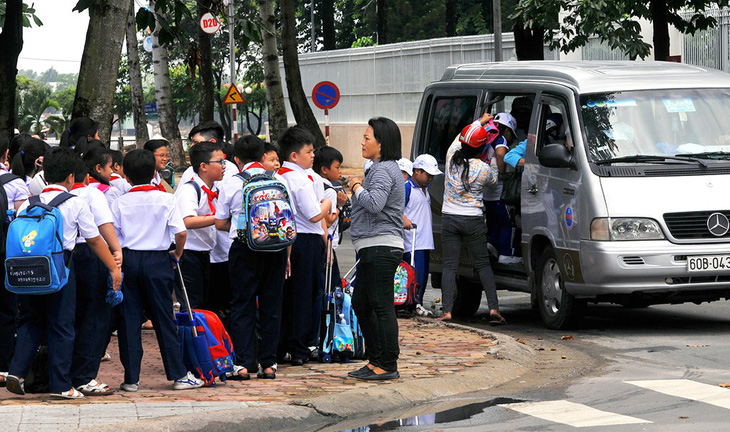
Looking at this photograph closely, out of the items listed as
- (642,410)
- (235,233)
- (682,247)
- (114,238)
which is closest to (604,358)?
(682,247)

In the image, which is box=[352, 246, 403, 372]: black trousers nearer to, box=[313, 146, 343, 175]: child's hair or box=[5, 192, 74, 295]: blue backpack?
box=[313, 146, 343, 175]: child's hair

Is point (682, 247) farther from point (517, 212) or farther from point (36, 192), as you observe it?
point (36, 192)

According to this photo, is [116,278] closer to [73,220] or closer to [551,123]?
[73,220]

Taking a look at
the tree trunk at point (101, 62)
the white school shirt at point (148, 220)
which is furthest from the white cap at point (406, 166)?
the white school shirt at point (148, 220)

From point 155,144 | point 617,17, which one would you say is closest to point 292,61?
point 617,17

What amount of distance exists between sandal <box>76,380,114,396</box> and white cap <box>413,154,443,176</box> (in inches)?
209

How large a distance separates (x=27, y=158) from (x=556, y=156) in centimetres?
446

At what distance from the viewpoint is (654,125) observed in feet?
38.9

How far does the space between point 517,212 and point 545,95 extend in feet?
4.15

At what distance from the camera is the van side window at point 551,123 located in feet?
40.0

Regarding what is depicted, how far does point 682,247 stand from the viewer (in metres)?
11.2

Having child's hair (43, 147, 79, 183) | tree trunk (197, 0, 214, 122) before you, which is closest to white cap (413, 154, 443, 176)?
child's hair (43, 147, 79, 183)

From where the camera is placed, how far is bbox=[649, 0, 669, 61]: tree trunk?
2070 cm

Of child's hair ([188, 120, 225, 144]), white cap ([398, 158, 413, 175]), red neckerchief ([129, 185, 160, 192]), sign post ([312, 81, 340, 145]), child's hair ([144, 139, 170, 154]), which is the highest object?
sign post ([312, 81, 340, 145])
